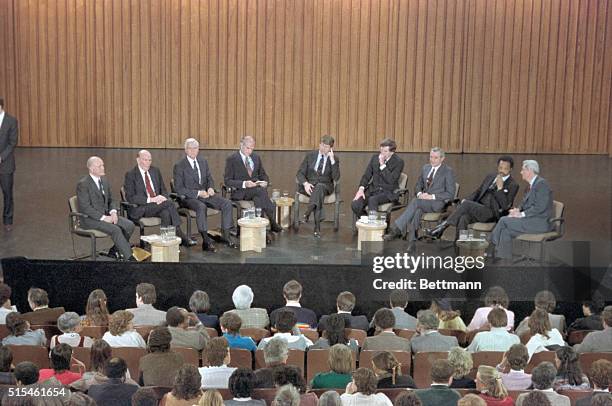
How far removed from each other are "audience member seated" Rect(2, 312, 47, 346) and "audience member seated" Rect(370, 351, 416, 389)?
2.31 metres

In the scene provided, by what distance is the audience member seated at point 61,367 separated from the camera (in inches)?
220

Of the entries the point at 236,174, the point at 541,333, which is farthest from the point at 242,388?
the point at 236,174

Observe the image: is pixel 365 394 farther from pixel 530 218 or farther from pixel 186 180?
pixel 186 180

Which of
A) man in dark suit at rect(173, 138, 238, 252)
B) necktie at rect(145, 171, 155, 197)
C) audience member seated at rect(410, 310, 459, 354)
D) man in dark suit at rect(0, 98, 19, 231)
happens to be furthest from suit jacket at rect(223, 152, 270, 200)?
audience member seated at rect(410, 310, 459, 354)

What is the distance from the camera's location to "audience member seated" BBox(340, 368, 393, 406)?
17.0 ft

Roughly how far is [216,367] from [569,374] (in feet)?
6.87

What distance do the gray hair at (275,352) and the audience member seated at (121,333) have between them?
1.02 metres

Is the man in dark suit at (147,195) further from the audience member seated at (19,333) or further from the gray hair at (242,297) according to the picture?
the audience member seated at (19,333)

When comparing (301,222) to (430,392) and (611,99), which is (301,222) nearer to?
(430,392)

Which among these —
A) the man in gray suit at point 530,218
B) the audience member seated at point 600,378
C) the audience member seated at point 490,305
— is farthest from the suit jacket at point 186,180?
the audience member seated at point 600,378

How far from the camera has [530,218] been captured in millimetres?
9492

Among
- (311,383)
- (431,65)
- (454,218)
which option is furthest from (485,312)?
(431,65)

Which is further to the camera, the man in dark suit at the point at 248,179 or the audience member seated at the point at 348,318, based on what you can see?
the man in dark suit at the point at 248,179

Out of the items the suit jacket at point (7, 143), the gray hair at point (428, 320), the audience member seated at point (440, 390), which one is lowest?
the audience member seated at point (440, 390)
